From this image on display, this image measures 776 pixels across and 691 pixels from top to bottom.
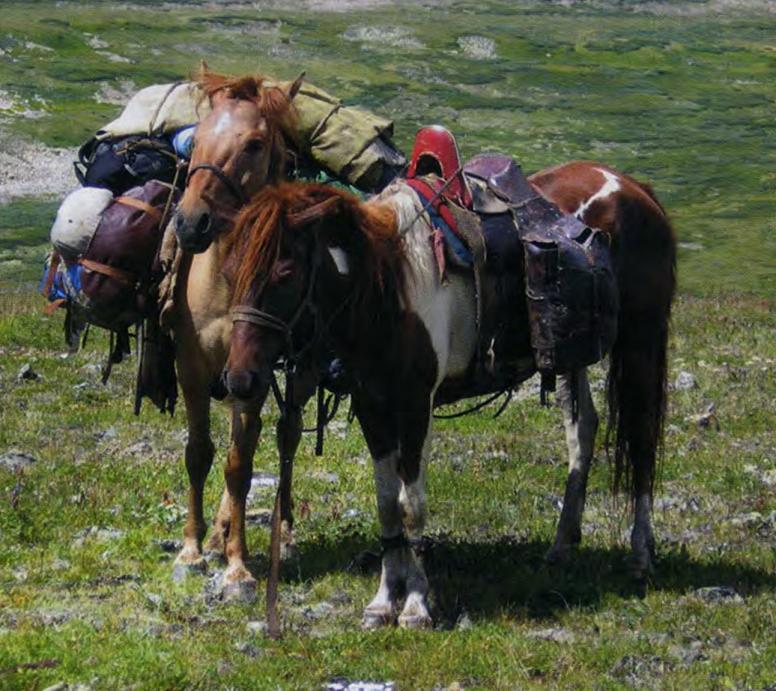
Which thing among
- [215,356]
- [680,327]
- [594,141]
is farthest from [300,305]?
[594,141]

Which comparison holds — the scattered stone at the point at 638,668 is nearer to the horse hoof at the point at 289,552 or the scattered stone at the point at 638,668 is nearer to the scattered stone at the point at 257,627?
the scattered stone at the point at 257,627

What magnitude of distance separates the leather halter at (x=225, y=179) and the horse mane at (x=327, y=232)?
0.50m

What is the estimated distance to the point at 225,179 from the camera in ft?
29.4

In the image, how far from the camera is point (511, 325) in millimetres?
10047

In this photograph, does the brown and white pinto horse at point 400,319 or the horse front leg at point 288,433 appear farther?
the horse front leg at point 288,433

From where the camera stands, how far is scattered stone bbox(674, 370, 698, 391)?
635 inches

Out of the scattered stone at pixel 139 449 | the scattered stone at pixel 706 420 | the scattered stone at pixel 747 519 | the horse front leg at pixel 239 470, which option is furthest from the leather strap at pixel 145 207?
the scattered stone at pixel 706 420

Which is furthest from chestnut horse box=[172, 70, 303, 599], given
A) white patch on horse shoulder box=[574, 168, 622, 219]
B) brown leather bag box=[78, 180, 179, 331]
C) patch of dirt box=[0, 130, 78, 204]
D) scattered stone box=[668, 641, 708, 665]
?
patch of dirt box=[0, 130, 78, 204]

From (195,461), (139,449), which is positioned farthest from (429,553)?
(139,449)

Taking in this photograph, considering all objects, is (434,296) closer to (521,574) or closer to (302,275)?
(302,275)

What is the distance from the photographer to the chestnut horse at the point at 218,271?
892 centimetres

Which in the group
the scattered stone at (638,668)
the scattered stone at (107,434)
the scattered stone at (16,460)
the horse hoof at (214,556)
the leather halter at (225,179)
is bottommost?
the scattered stone at (107,434)

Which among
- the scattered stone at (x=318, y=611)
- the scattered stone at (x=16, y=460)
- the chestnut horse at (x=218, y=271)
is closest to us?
the chestnut horse at (x=218, y=271)

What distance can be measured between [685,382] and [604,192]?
6058 millimetres
